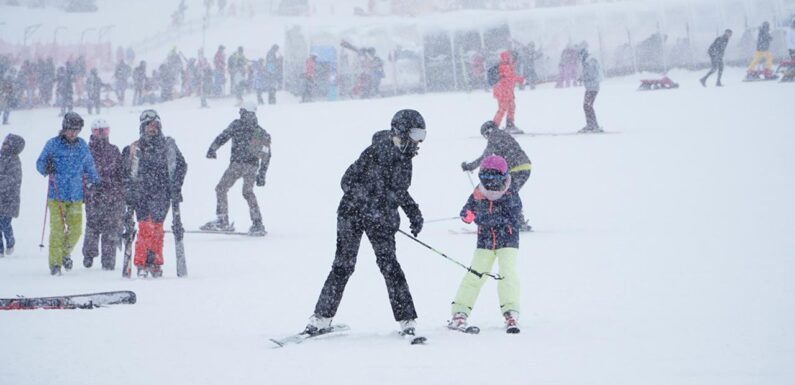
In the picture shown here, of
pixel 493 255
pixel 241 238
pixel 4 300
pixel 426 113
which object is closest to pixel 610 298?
pixel 493 255

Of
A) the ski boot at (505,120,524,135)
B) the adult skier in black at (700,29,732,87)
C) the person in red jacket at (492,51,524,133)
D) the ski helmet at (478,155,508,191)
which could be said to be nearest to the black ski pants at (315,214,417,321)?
the ski helmet at (478,155,508,191)

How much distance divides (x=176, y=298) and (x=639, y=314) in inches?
153

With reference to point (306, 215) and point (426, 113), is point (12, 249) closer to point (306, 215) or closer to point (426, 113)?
point (306, 215)

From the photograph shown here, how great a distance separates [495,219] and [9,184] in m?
8.12

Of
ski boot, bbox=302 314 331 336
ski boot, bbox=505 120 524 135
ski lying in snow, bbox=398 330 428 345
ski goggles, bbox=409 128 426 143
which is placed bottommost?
ski lying in snow, bbox=398 330 428 345

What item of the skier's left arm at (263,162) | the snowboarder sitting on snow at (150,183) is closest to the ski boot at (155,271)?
the snowboarder sitting on snow at (150,183)

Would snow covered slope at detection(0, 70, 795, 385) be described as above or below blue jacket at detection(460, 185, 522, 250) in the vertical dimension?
below

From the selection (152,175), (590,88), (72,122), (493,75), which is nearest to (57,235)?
(72,122)

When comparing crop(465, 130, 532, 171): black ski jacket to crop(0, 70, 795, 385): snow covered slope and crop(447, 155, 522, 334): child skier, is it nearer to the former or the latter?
crop(0, 70, 795, 385): snow covered slope

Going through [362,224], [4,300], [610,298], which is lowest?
[610,298]

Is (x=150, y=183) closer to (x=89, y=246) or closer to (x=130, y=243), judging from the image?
(x=130, y=243)

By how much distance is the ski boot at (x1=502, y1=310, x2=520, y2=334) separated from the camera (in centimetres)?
611

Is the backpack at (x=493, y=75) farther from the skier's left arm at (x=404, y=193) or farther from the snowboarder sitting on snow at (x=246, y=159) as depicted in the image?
the skier's left arm at (x=404, y=193)

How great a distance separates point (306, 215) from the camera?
49.2 ft
